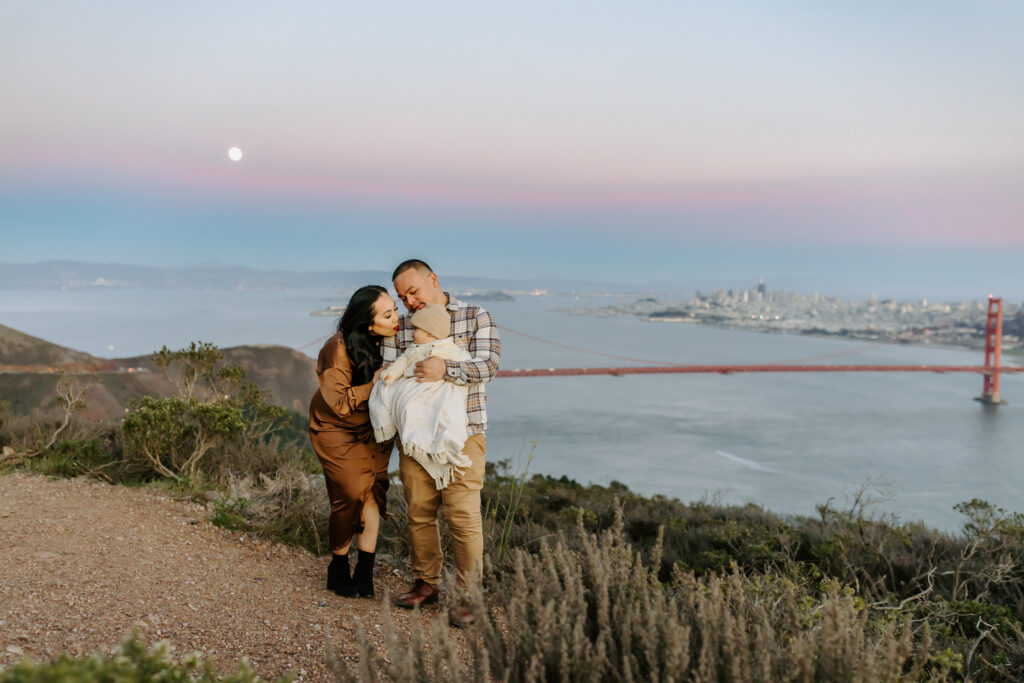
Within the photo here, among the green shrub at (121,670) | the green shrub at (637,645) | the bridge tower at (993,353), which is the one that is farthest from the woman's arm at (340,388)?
the bridge tower at (993,353)

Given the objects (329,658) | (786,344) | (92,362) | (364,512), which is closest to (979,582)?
(364,512)

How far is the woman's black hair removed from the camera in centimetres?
256

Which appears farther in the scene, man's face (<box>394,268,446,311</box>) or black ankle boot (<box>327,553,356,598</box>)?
black ankle boot (<box>327,553,356,598</box>)

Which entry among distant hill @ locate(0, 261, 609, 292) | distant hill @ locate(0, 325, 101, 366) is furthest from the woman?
distant hill @ locate(0, 261, 609, 292)

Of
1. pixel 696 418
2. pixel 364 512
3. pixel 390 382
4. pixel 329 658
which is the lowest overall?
pixel 696 418

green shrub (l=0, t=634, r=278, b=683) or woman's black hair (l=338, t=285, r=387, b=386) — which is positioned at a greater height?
woman's black hair (l=338, t=285, r=387, b=386)

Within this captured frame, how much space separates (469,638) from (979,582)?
3265 millimetres

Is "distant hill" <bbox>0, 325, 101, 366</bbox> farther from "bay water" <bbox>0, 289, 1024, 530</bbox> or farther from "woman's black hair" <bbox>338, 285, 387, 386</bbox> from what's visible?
"woman's black hair" <bbox>338, 285, 387, 386</bbox>

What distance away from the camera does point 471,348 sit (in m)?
2.63

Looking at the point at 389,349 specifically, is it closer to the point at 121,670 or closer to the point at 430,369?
the point at 430,369

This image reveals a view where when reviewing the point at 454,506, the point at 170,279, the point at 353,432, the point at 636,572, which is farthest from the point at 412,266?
the point at 170,279

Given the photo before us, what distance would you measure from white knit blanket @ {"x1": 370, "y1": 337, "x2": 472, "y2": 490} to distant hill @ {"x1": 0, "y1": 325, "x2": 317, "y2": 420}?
305 inches

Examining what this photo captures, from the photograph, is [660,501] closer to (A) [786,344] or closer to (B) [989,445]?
(B) [989,445]

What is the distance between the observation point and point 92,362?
16344 millimetres
